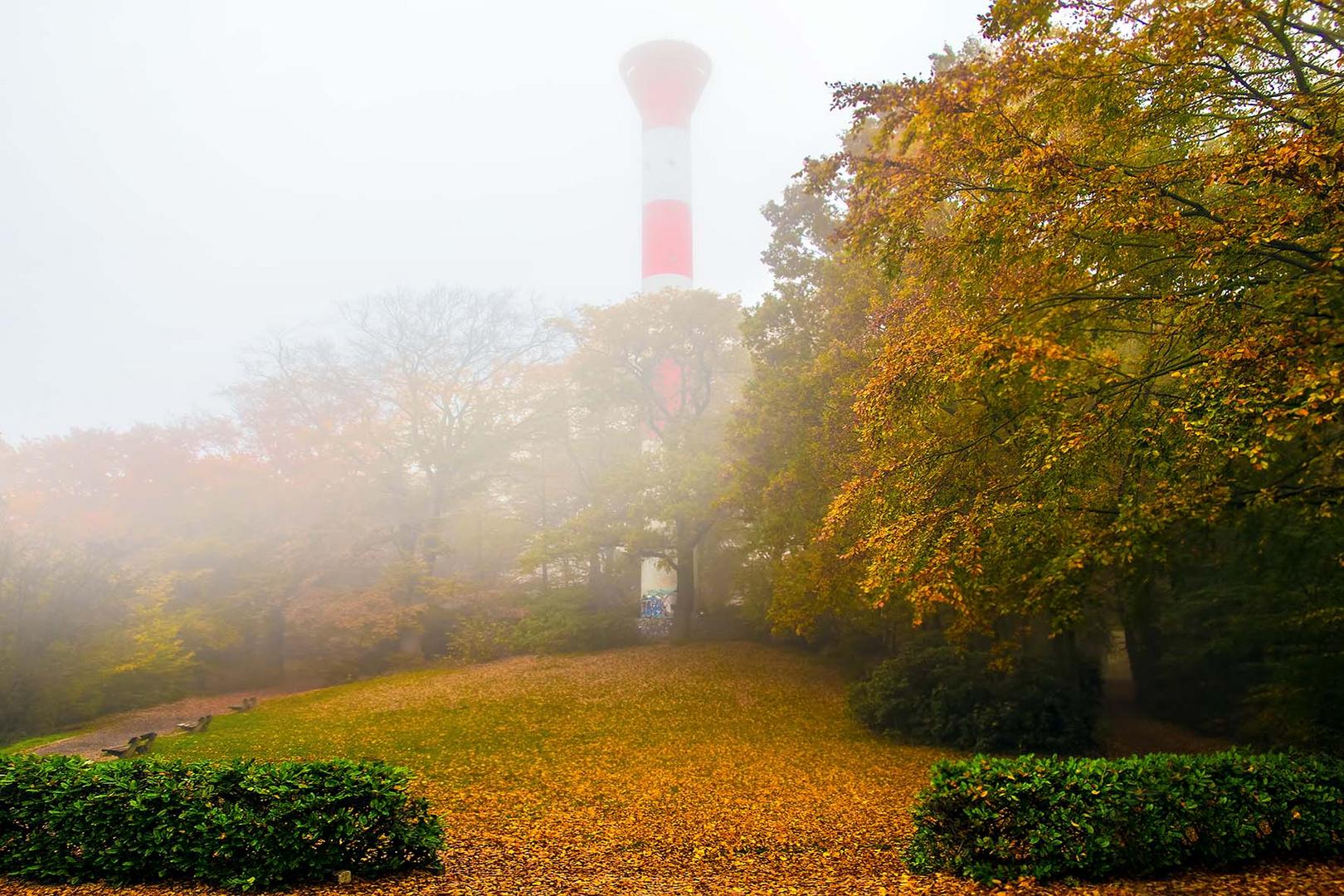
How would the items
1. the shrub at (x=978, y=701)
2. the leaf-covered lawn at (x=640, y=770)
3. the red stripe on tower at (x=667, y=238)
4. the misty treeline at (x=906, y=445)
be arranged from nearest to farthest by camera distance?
1. the leaf-covered lawn at (x=640, y=770)
2. the misty treeline at (x=906, y=445)
3. the shrub at (x=978, y=701)
4. the red stripe on tower at (x=667, y=238)

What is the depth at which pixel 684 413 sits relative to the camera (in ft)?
89.0

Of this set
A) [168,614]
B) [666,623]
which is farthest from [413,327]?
[666,623]

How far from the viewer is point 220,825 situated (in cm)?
530

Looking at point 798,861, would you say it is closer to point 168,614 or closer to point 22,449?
point 168,614

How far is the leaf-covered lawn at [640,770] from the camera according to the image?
582 centimetres

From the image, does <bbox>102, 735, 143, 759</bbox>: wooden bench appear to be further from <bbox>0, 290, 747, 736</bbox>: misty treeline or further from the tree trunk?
the tree trunk

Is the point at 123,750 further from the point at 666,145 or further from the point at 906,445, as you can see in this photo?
the point at 666,145

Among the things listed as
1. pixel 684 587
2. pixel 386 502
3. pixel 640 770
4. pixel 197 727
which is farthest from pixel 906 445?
pixel 386 502

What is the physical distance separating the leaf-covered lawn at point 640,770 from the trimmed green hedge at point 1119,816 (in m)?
0.21

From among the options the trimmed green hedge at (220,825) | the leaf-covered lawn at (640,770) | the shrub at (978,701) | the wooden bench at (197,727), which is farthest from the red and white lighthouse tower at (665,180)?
the trimmed green hedge at (220,825)

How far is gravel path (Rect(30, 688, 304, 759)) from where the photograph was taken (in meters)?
11.9

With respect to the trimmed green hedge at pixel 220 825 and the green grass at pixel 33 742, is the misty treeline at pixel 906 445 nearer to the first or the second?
the green grass at pixel 33 742

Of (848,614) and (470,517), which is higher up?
(470,517)

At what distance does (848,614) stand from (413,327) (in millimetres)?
21384
